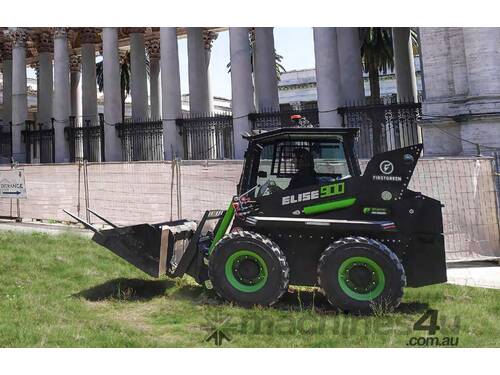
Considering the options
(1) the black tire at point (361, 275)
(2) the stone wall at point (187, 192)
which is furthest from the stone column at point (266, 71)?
(1) the black tire at point (361, 275)

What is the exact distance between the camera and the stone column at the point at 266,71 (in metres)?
19.4

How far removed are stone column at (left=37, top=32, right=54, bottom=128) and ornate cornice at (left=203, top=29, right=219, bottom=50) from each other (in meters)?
10.5

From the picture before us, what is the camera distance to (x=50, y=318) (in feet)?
16.6

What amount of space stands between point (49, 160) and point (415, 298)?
23.6m

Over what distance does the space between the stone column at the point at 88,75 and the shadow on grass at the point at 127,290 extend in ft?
66.8

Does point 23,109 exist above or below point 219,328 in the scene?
above

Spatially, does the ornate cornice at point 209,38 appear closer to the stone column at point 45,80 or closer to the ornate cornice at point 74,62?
the stone column at point 45,80

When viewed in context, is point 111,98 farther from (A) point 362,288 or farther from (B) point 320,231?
(A) point 362,288

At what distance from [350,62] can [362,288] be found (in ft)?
51.1

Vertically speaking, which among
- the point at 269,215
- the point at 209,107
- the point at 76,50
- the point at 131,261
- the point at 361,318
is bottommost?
the point at 361,318

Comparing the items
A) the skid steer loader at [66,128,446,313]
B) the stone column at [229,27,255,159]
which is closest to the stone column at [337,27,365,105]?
the stone column at [229,27,255,159]

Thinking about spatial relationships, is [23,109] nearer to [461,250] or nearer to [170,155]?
[170,155]

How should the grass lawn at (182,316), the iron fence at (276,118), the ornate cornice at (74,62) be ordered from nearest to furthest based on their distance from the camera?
1. the grass lawn at (182,316)
2. the iron fence at (276,118)
3. the ornate cornice at (74,62)

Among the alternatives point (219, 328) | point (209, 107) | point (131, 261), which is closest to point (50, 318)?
point (131, 261)
